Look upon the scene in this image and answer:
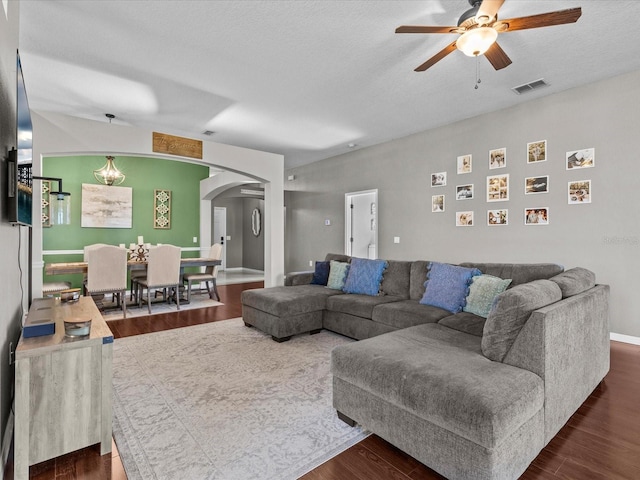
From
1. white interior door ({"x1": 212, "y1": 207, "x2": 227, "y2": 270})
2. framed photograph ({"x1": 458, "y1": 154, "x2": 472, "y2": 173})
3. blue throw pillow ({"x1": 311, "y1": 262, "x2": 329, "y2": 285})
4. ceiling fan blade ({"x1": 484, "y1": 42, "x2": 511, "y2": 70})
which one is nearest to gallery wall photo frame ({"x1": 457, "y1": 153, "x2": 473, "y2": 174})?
framed photograph ({"x1": 458, "y1": 154, "x2": 472, "y2": 173})

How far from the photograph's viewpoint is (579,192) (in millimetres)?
3928

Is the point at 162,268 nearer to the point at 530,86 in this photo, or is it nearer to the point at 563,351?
the point at 563,351

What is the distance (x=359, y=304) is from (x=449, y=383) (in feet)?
6.53

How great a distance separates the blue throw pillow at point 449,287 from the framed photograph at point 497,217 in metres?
1.93

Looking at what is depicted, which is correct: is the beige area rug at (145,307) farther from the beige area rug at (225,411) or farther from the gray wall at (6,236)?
the gray wall at (6,236)

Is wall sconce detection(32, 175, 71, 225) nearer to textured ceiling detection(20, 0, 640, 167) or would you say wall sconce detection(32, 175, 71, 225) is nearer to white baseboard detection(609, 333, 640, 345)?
textured ceiling detection(20, 0, 640, 167)

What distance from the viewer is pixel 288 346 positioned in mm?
3436

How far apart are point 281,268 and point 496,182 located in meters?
3.79

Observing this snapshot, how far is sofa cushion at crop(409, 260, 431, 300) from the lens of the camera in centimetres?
353

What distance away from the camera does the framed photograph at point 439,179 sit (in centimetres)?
532

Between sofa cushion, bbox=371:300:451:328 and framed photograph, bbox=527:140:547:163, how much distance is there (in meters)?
2.63

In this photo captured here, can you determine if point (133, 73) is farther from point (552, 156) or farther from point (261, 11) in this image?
point (552, 156)

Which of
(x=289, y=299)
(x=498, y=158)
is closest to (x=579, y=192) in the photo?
(x=498, y=158)

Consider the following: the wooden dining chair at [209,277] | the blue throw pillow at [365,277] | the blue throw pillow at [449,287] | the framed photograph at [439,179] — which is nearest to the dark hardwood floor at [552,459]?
the blue throw pillow at [449,287]
